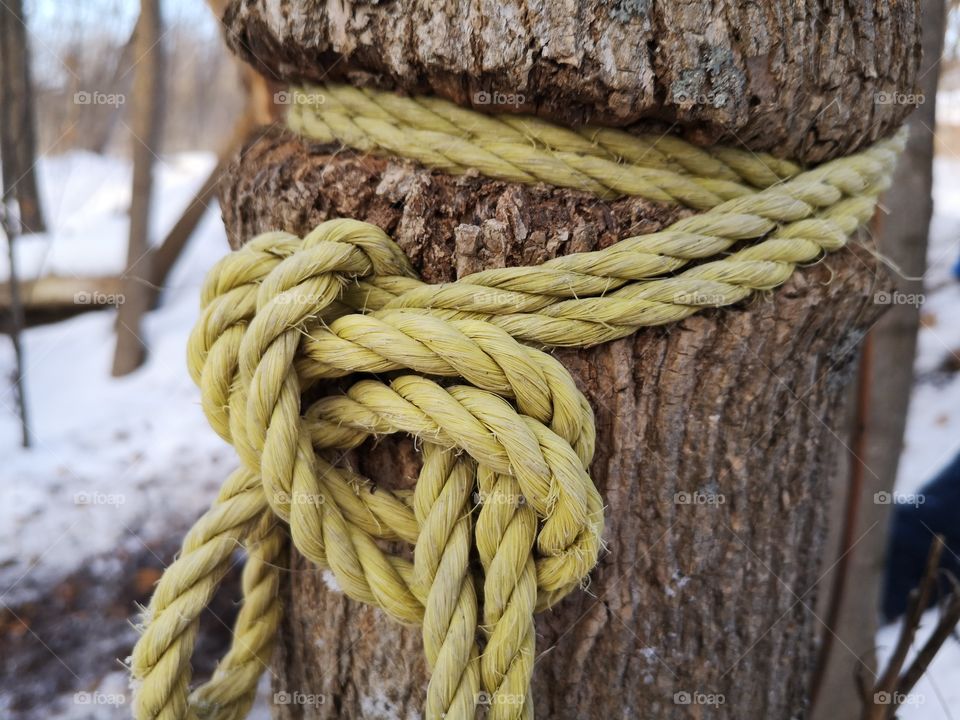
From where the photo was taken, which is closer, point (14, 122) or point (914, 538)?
point (914, 538)

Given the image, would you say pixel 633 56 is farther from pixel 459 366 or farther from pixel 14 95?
pixel 14 95

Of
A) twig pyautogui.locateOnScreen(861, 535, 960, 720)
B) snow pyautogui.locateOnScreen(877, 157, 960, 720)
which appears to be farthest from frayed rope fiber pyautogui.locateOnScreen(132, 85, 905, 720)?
snow pyautogui.locateOnScreen(877, 157, 960, 720)

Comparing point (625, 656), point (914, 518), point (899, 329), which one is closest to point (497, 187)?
point (625, 656)

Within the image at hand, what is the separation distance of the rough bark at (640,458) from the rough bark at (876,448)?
1017mm

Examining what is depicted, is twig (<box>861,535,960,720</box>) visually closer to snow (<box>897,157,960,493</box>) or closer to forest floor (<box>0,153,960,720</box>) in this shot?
forest floor (<box>0,153,960,720</box>)

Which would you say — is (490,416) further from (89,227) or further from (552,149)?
(89,227)

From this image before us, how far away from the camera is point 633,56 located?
0.76 metres

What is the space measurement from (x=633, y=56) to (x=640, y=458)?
0.44 m

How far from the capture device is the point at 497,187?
0.82 metres

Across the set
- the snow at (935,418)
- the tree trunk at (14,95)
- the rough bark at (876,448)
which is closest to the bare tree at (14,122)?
the tree trunk at (14,95)

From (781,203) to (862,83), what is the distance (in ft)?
0.58

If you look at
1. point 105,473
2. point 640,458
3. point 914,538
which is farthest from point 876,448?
point 105,473

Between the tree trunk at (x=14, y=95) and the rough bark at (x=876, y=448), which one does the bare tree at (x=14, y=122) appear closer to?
the tree trunk at (x=14, y=95)

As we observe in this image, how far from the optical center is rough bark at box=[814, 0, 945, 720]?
1.83 meters
